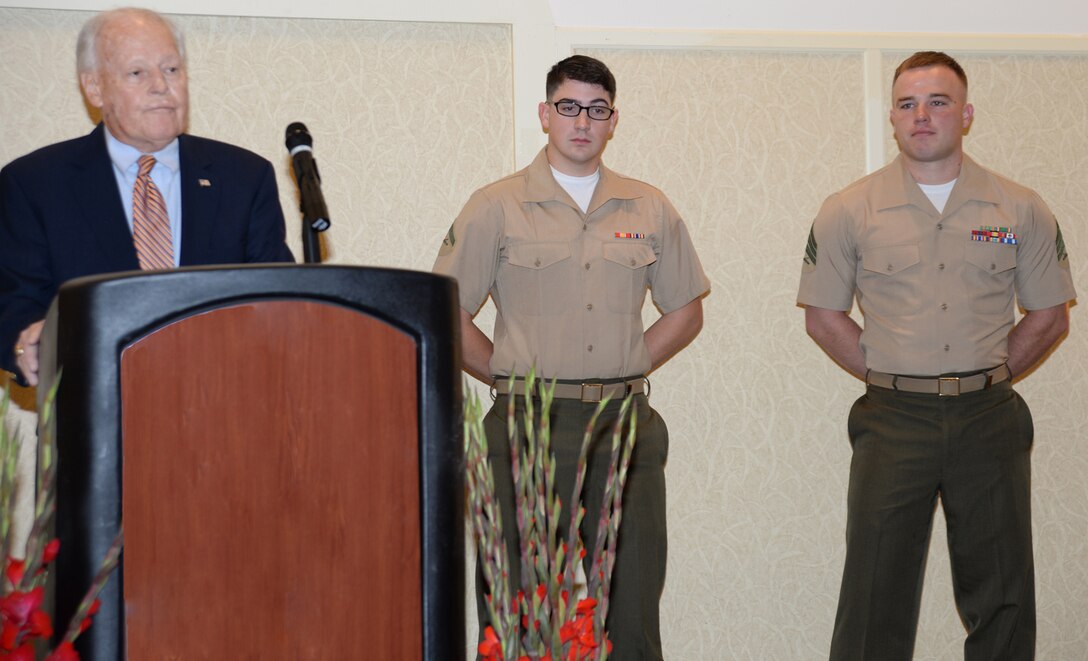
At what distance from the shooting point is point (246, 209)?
80.2 inches

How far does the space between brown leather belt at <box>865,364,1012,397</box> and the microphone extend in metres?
2.03

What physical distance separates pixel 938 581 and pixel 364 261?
81.8 inches

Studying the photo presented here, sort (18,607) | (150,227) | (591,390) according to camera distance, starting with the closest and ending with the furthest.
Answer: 1. (18,607)
2. (150,227)
3. (591,390)

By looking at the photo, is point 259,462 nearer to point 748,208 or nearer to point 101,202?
point 101,202

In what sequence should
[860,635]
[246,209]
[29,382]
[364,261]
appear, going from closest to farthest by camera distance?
[29,382], [246,209], [860,635], [364,261]

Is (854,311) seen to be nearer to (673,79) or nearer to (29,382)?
(673,79)

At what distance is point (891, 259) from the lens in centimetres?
314

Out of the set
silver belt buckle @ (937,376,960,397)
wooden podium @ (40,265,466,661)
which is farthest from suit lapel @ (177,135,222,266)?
silver belt buckle @ (937,376,960,397)

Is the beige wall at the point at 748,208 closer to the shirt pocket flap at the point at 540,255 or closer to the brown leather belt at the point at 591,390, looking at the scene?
the shirt pocket flap at the point at 540,255

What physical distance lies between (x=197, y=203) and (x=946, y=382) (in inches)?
78.4

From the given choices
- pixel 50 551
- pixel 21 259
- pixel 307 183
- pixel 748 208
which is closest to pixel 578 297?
pixel 748 208

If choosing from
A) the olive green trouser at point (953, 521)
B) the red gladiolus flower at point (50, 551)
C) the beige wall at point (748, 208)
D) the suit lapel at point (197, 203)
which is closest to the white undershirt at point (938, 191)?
the beige wall at point (748, 208)

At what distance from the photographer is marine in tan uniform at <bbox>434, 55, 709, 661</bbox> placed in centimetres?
299

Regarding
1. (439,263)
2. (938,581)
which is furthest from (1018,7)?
(439,263)
